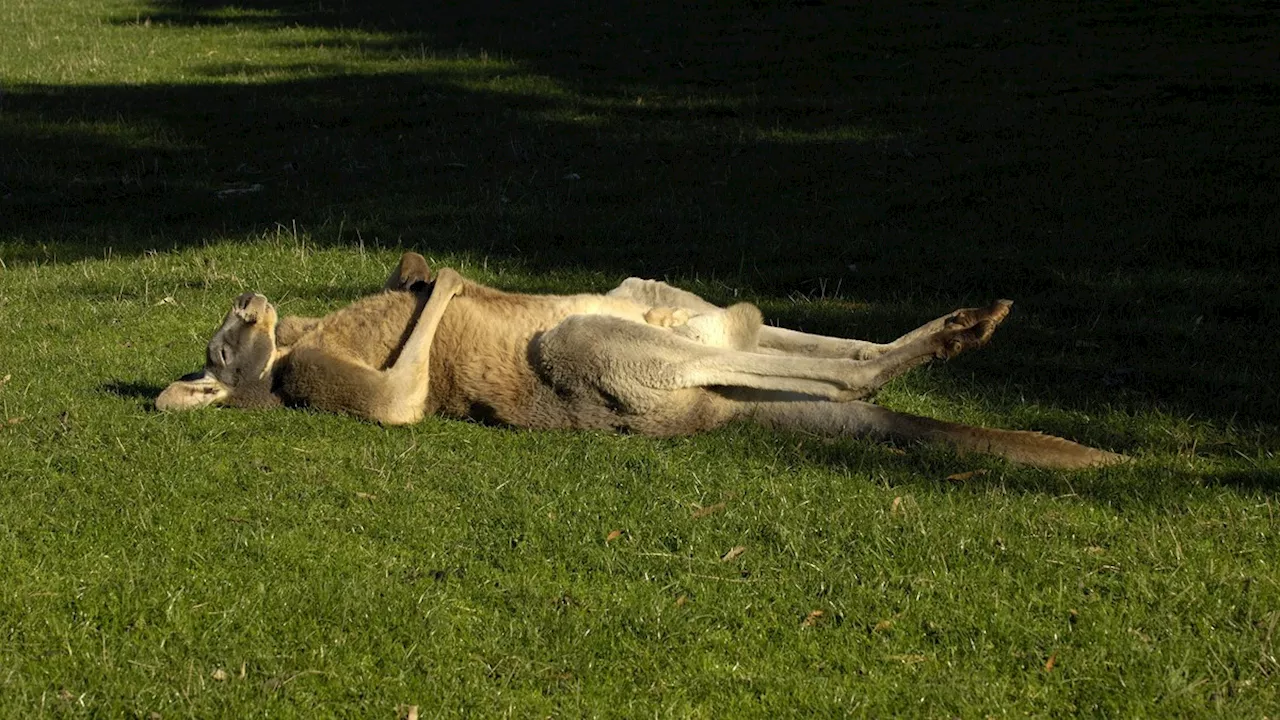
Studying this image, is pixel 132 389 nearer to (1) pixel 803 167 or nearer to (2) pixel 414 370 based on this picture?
(2) pixel 414 370

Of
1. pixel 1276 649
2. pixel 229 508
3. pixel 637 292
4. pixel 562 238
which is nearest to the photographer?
pixel 1276 649

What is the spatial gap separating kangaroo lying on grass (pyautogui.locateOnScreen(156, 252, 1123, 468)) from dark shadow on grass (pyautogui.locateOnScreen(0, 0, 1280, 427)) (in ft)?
3.51

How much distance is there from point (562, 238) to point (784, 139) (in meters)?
3.50

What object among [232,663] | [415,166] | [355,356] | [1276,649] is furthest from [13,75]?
[1276,649]

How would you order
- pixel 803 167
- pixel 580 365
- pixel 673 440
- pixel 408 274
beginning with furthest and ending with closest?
1. pixel 803 167
2. pixel 408 274
3. pixel 673 440
4. pixel 580 365

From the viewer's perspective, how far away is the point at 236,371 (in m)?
6.27

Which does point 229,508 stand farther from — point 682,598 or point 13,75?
point 13,75

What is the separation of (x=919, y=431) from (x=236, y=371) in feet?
10.0

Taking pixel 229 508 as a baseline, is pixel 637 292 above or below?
above

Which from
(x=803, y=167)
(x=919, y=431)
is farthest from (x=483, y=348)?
(x=803, y=167)

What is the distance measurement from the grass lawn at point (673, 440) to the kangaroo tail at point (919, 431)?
0.09 meters

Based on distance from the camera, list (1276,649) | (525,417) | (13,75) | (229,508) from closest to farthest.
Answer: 1. (1276,649)
2. (229,508)
3. (525,417)
4. (13,75)

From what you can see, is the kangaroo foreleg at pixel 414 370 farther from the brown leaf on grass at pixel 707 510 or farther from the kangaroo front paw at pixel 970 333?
the kangaroo front paw at pixel 970 333

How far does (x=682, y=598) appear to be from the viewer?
4.73 meters
